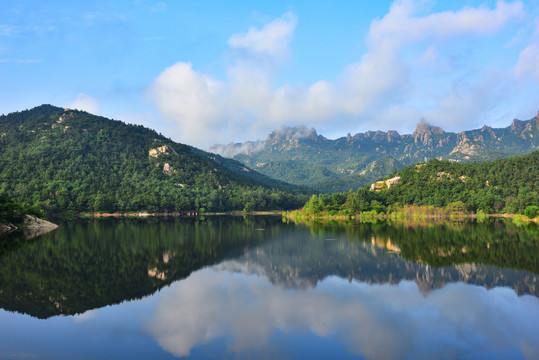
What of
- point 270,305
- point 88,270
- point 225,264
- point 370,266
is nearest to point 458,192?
point 370,266

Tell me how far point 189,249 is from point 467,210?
131 meters

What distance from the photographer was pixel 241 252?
46438 millimetres

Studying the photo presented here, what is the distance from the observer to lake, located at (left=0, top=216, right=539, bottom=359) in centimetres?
1658

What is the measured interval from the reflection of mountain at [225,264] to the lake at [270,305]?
0.17 m

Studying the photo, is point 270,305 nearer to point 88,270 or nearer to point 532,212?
point 88,270

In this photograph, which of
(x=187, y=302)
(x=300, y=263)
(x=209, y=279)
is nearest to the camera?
(x=187, y=302)

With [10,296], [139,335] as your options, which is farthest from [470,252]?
[10,296]

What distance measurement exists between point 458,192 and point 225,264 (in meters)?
145

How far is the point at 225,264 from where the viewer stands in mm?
38031

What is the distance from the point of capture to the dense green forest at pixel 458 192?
141125 millimetres

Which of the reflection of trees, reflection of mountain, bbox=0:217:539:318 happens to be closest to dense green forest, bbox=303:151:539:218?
reflection of mountain, bbox=0:217:539:318

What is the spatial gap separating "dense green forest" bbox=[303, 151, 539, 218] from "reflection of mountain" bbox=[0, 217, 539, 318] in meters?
91.1

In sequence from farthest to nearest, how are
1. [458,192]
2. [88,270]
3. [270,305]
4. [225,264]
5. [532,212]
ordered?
[458,192] → [532,212] → [225,264] → [88,270] → [270,305]

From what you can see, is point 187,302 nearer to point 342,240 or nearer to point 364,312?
point 364,312
